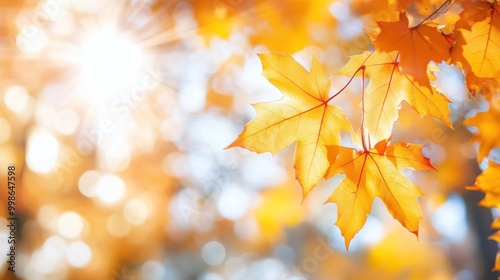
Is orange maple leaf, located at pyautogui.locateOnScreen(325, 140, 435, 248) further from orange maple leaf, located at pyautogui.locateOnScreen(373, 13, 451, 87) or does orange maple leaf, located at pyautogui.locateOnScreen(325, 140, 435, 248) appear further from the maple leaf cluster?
orange maple leaf, located at pyautogui.locateOnScreen(373, 13, 451, 87)

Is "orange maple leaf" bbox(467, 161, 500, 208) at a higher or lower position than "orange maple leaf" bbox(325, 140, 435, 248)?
lower

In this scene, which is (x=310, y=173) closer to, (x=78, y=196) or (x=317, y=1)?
(x=317, y=1)

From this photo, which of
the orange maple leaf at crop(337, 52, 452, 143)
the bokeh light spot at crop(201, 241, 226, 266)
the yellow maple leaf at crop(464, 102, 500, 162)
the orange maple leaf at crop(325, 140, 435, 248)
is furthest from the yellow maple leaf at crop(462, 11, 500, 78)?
the bokeh light spot at crop(201, 241, 226, 266)

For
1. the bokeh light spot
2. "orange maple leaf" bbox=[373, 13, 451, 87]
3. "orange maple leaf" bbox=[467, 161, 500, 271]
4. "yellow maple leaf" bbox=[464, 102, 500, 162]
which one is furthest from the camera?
the bokeh light spot

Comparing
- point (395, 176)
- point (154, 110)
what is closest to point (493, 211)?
point (395, 176)

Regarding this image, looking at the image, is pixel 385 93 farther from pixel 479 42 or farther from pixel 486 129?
pixel 486 129

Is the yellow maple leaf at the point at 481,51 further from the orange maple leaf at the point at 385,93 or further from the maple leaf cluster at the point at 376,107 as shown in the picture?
the orange maple leaf at the point at 385,93
